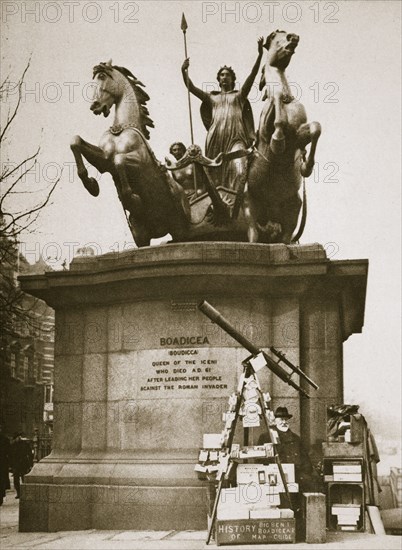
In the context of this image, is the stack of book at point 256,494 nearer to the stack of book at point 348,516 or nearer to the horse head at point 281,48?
the stack of book at point 348,516

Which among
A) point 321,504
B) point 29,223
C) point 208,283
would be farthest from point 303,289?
point 29,223

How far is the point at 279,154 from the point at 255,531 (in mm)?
6906

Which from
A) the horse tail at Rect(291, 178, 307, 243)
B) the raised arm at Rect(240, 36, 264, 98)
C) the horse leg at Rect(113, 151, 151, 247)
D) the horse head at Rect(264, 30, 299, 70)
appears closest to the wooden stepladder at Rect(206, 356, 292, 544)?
the horse leg at Rect(113, 151, 151, 247)

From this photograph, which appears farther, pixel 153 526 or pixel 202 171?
pixel 202 171

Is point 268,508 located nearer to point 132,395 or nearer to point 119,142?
point 132,395

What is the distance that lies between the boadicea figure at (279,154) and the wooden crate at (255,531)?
5.87m

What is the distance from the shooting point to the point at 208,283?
1611 cm

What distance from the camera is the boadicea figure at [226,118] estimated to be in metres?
18.7

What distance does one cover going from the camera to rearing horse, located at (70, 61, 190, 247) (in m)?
17.5

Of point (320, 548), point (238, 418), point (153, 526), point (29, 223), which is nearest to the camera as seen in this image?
point (320, 548)

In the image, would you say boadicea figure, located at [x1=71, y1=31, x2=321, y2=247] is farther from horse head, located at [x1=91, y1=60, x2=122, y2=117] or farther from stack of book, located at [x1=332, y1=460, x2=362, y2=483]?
stack of book, located at [x1=332, y1=460, x2=362, y2=483]

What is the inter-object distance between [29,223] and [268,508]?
14.1 m

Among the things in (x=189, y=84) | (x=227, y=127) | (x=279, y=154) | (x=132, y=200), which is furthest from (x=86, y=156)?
(x=279, y=154)

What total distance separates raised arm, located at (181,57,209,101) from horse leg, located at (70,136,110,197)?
249 centimetres
